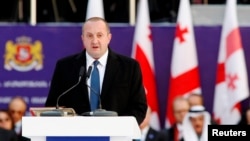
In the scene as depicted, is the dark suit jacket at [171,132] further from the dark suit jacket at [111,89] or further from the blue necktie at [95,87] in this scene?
the blue necktie at [95,87]

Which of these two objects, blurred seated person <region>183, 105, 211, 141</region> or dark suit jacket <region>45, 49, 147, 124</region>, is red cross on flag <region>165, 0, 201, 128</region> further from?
dark suit jacket <region>45, 49, 147, 124</region>

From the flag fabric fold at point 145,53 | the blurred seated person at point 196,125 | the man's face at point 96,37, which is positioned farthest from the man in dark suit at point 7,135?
the man's face at point 96,37

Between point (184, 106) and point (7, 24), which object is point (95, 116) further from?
point (7, 24)

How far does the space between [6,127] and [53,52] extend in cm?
207

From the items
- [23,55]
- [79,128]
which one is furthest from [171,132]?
[79,128]

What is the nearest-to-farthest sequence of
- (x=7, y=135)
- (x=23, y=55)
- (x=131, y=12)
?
(x=7, y=135), (x=23, y=55), (x=131, y=12)

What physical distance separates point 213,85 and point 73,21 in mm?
2352

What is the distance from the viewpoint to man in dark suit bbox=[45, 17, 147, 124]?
9.38 m

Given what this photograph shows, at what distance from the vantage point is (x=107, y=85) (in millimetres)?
9398

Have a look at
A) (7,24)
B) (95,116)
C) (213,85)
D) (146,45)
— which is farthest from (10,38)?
(95,116)

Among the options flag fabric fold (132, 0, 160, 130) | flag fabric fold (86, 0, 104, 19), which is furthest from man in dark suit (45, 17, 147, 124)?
flag fabric fold (86, 0, 104, 19)

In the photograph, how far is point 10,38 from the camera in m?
16.3

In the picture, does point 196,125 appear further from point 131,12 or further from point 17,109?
point 131,12

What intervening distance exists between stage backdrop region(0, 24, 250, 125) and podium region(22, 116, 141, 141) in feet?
27.7
